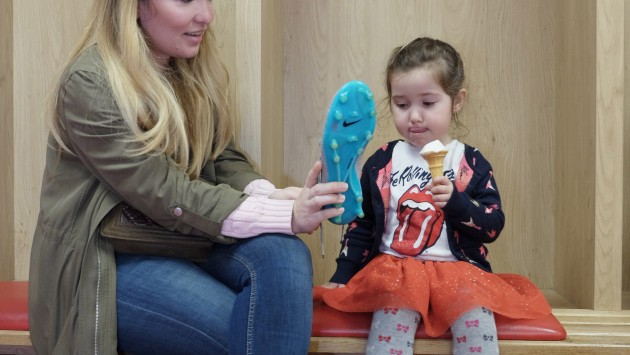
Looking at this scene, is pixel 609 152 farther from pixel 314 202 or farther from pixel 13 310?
pixel 13 310

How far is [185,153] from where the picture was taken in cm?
156

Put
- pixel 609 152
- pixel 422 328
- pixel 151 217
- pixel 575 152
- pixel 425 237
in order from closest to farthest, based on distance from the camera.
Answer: pixel 151 217 → pixel 422 328 → pixel 425 237 → pixel 609 152 → pixel 575 152

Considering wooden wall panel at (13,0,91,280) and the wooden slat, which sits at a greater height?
wooden wall panel at (13,0,91,280)

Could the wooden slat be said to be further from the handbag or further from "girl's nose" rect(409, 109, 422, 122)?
"girl's nose" rect(409, 109, 422, 122)

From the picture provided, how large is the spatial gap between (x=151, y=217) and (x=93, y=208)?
105 millimetres

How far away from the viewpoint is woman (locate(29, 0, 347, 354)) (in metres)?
1.41

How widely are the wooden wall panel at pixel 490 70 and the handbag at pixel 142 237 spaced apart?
31.8 inches

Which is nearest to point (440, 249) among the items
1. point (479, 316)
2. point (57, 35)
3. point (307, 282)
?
point (479, 316)

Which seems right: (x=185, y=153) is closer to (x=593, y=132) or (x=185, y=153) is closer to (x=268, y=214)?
(x=268, y=214)

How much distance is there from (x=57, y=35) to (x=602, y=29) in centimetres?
133

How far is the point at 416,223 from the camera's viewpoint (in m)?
1.74

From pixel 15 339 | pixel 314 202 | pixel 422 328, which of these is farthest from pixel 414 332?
pixel 15 339

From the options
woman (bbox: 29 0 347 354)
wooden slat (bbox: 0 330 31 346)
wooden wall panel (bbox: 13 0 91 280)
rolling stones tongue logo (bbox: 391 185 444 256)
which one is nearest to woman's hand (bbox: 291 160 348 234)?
woman (bbox: 29 0 347 354)

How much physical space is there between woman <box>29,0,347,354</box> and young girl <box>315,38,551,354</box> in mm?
222
